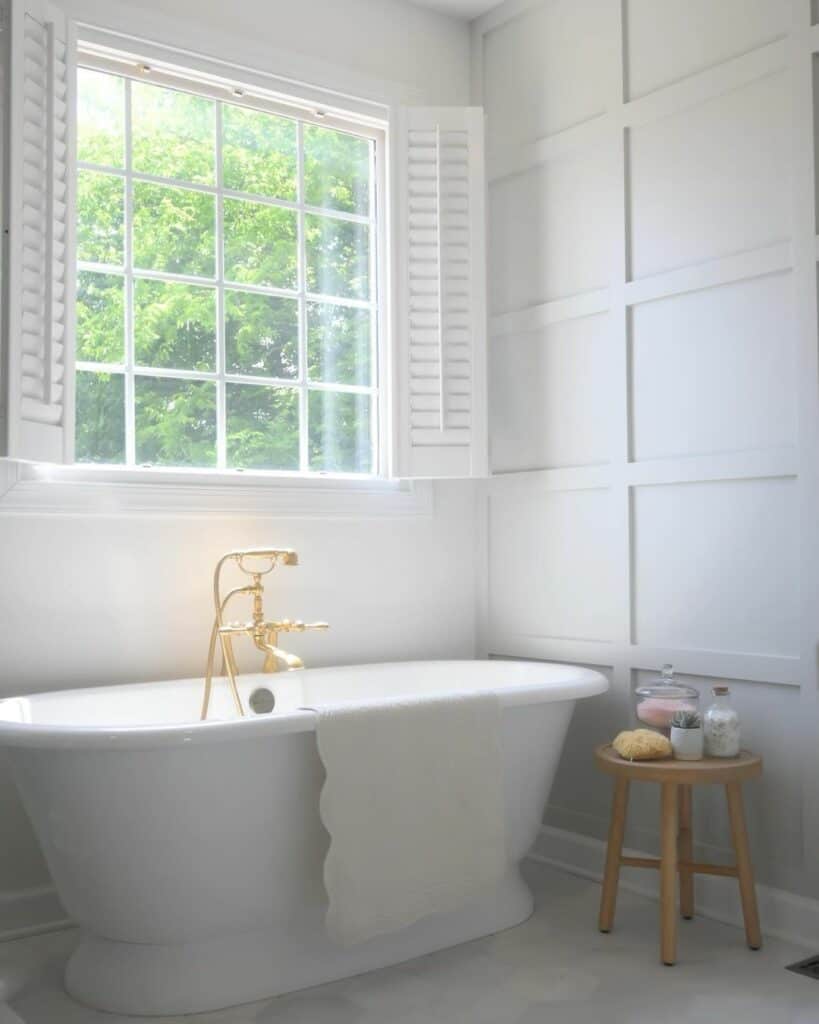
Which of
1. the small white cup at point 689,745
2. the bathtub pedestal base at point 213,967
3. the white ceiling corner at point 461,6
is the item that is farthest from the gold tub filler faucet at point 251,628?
the white ceiling corner at point 461,6

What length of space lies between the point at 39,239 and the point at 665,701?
197cm

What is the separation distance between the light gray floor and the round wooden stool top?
1.40 ft

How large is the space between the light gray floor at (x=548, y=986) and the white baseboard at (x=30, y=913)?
0.13 ft

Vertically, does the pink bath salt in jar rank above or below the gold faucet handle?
below

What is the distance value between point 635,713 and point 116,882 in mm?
1568

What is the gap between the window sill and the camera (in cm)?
280

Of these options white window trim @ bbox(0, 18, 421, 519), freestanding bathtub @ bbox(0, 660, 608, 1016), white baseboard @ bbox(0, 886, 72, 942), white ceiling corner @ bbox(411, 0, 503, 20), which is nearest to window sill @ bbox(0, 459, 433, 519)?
white window trim @ bbox(0, 18, 421, 519)

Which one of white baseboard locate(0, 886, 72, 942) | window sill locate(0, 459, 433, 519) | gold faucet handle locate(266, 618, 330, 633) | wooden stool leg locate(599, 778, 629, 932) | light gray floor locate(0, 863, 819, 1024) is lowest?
light gray floor locate(0, 863, 819, 1024)

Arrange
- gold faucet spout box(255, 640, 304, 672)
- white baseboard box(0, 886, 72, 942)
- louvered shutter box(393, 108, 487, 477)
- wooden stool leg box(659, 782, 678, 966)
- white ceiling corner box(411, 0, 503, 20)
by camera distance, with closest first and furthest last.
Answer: wooden stool leg box(659, 782, 678, 966) → white baseboard box(0, 886, 72, 942) → gold faucet spout box(255, 640, 304, 672) → louvered shutter box(393, 108, 487, 477) → white ceiling corner box(411, 0, 503, 20)

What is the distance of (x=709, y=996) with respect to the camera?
2.33 metres

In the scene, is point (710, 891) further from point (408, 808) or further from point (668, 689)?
point (408, 808)

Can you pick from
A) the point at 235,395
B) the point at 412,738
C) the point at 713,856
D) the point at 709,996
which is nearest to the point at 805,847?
the point at 713,856

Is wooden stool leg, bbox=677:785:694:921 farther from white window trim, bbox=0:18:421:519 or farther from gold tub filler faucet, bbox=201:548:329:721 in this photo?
white window trim, bbox=0:18:421:519

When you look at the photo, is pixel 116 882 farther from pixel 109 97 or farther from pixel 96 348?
pixel 109 97
